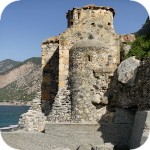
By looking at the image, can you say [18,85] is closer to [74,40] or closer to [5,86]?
[5,86]

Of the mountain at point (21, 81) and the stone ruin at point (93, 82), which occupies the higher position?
the stone ruin at point (93, 82)

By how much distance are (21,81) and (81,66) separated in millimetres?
89050

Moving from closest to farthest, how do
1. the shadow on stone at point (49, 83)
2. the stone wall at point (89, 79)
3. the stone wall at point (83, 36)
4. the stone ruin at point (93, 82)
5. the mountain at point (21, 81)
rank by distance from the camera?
the stone ruin at point (93, 82), the stone wall at point (89, 79), the stone wall at point (83, 36), the shadow on stone at point (49, 83), the mountain at point (21, 81)

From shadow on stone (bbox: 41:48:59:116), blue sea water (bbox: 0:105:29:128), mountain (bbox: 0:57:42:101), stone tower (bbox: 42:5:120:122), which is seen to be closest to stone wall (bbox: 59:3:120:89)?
stone tower (bbox: 42:5:120:122)

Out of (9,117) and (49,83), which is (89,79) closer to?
(49,83)

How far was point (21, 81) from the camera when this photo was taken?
105 metres

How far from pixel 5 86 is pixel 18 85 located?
771cm

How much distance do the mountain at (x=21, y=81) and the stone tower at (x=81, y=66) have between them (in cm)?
7351

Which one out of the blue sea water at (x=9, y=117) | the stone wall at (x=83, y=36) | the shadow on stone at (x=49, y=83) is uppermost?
the stone wall at (x=83, y=36)

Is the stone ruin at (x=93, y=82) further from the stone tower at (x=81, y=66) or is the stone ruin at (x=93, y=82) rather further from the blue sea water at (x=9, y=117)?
the blue sea water at (x=9, y=117)

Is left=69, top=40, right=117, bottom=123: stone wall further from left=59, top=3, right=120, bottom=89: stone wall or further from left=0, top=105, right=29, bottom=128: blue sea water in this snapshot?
left=0, top=105, right=29, bottom=128: blue sea water

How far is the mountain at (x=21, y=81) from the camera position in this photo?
9771cm

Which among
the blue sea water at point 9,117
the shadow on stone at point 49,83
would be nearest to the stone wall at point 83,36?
the shadow on stone at point 49,83

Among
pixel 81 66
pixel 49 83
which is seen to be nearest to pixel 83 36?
pixel 81 66
